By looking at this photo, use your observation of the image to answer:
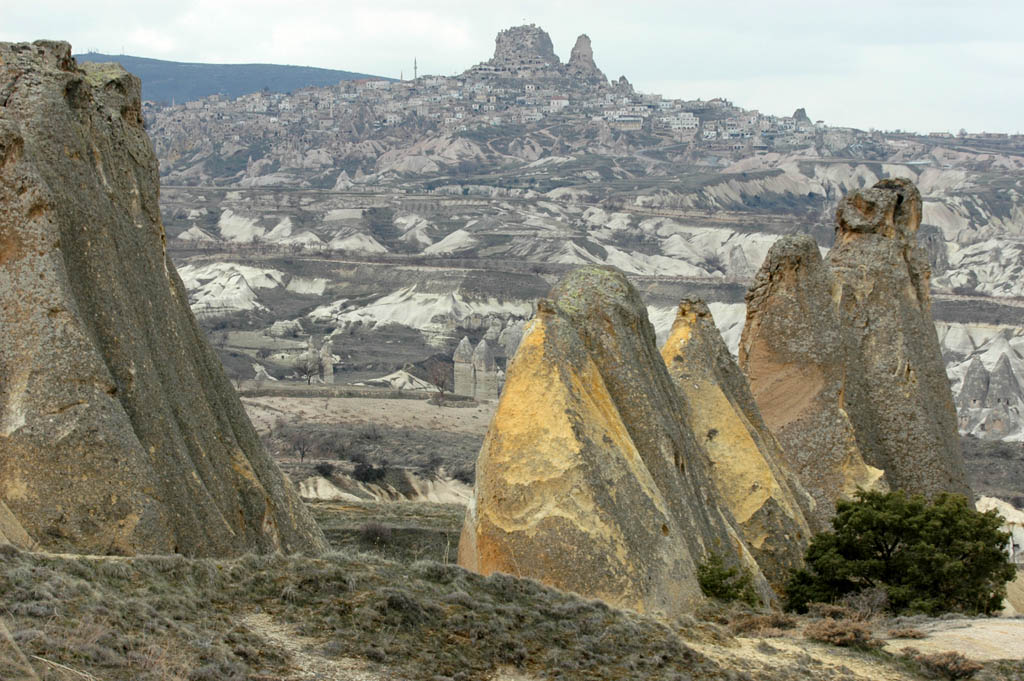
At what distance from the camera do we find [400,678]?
8672 mm

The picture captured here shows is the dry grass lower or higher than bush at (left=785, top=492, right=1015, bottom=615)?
higher

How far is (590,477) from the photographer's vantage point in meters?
11.9

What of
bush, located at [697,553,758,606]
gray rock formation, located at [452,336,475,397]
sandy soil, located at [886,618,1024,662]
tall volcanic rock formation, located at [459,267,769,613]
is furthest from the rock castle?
gray rock formation, located at [452,336,475,397]

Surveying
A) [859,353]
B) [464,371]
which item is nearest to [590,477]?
[859,353]

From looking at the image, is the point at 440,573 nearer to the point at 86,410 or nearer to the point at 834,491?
the point at 86,410

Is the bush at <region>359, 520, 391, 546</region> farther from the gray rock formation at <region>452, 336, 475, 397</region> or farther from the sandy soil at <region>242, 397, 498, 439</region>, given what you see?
the gray rock formation at <region>452, 336, 475, 397</region>

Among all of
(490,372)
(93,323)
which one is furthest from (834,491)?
(490,372)

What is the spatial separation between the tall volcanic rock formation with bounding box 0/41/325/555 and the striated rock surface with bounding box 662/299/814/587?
169 inches

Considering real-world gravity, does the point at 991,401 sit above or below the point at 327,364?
above

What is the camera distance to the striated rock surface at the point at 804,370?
17344 millimetres

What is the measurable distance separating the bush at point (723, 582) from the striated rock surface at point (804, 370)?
4.23 m

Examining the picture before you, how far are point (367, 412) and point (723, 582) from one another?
1716 inches

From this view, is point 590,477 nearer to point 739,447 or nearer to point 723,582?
point 723,582

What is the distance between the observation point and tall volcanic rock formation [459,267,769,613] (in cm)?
1166
